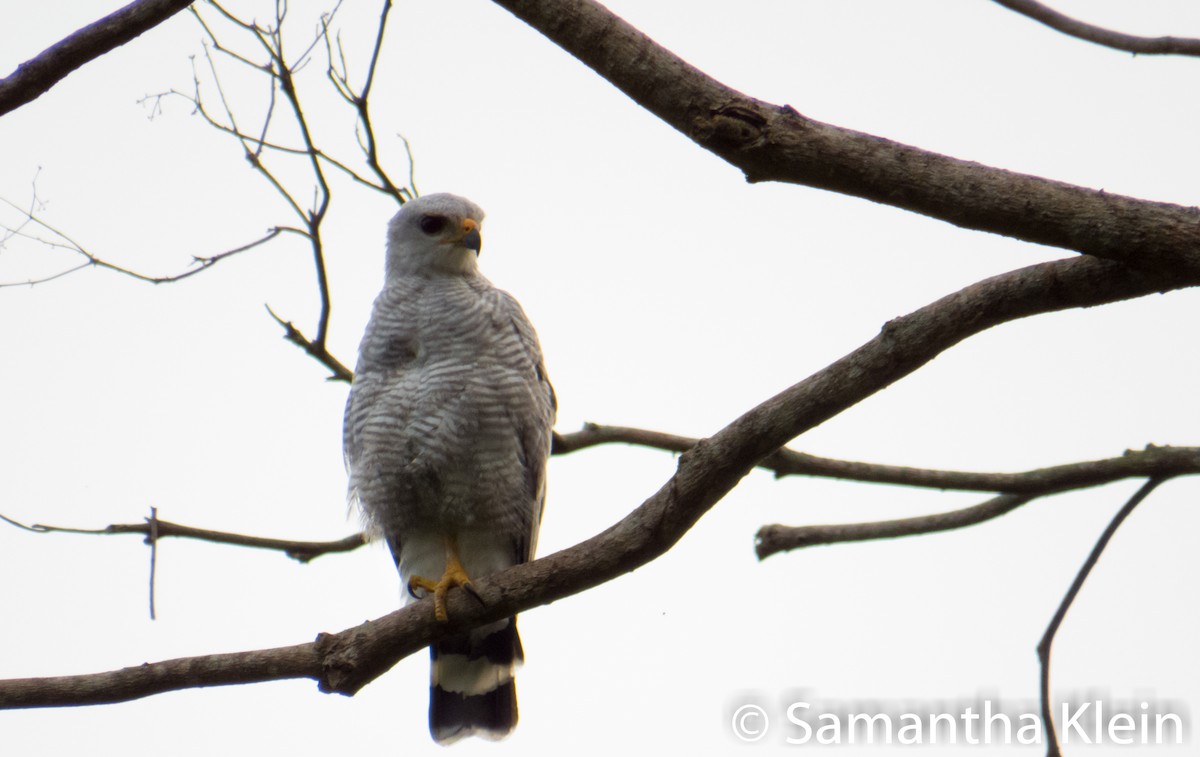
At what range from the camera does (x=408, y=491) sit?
4715mm

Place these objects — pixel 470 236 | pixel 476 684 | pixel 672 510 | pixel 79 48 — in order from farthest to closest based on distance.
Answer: pixel 470 236, pixel 476 684, pixel 672 510, pixel 79 48

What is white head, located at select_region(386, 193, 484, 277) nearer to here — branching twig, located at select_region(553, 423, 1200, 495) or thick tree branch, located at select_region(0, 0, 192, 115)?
branching twig, located at select_region(553, 423, 1200, 495)

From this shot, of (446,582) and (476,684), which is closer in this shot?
(446,582)

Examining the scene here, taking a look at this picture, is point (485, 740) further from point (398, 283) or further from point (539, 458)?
point (398, 283)

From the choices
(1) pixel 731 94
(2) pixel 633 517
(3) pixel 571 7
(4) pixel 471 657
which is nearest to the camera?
(1) pixel 731 94

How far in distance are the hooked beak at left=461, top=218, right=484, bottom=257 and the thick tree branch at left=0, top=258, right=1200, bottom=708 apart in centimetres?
202

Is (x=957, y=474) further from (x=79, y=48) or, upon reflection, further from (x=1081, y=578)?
(x=79, y=48)

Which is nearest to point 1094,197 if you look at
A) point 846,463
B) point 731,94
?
point 731,94

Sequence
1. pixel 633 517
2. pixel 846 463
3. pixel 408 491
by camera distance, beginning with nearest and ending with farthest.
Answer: pixel 633 517, pixel 846 463, pixel 408 491

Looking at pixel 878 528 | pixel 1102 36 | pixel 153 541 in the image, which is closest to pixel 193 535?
pixel 153 541

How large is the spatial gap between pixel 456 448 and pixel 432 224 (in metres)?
1.21

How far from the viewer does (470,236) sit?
205 inches

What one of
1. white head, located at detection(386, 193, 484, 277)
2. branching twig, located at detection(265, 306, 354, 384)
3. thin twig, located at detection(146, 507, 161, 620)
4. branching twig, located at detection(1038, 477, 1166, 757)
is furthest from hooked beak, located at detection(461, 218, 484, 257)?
branching twig, located at detection(1038, 477, 1166, 757)

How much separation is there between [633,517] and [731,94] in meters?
1.16
